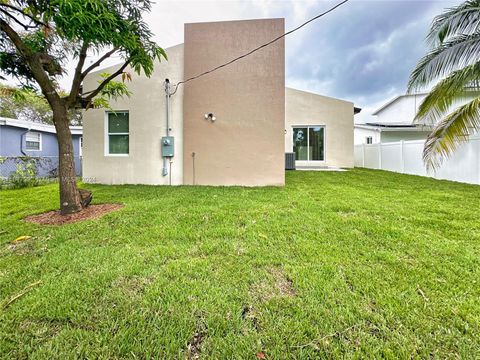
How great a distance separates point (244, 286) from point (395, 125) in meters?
18.9

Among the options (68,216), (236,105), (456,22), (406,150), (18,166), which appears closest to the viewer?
(68,216)

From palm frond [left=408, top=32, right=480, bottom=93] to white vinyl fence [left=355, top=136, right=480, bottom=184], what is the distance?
412cm

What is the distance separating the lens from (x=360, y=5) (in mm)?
7016

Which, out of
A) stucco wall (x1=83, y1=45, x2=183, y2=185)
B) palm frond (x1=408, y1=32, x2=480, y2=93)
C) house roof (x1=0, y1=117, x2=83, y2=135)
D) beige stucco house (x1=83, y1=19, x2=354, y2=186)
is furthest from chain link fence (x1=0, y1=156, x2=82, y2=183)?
palm frond (x1=408, y1=32, x2=480, y2=93)

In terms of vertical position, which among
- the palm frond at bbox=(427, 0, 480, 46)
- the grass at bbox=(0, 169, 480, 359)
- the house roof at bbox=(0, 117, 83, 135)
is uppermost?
the palm frond at bbox=(427, 0, 480, 46)

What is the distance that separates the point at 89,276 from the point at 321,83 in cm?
2022

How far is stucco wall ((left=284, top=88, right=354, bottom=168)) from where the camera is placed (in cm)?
1371

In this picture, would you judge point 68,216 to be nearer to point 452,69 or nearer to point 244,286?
point 244,286

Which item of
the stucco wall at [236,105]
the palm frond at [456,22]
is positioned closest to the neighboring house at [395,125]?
the palm frond at [456,22]

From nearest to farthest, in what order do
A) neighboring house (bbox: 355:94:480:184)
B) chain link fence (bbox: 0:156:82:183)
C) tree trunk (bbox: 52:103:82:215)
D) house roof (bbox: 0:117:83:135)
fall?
tree trunk (bbox: 52:103:82:215) → neighboring house (bbox: 355:94:480:184) → chain link fence (bbox: 0:156:82:183) → house roof (bbox: 0:117:83:135)

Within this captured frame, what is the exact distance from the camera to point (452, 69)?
5.96 metres

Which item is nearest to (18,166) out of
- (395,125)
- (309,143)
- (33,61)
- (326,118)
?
(33,61)

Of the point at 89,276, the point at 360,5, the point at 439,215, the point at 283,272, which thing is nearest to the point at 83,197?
the point at 89,276

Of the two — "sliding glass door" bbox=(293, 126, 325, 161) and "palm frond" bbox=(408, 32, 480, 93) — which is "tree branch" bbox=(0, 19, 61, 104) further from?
"sliding glass door" bbox=(293, 126, 325, 161)
